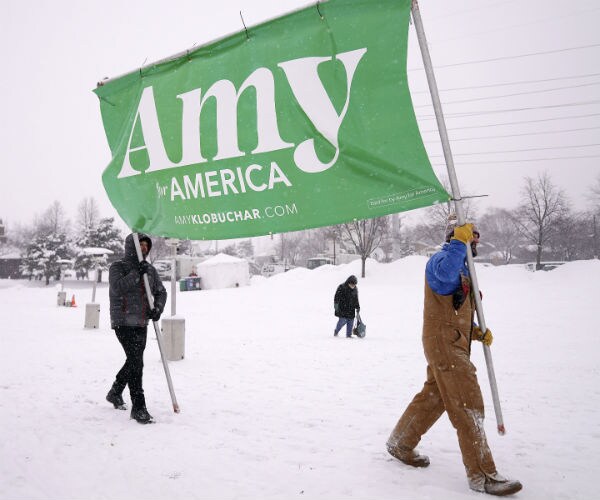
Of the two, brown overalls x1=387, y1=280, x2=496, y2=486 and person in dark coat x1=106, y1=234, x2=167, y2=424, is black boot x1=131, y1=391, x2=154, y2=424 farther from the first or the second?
brown overalls x1=387, y1=280, x2=496, y2=486

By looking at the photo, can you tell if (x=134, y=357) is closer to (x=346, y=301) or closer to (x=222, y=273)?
(x=346, y=301)

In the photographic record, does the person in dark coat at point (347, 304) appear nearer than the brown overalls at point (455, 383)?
No

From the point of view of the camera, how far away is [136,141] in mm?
4441

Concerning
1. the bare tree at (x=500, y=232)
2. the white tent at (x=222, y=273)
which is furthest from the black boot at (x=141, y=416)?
the bare tree at (x=500, y=232)

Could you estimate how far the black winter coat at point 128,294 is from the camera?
4664 millimetres

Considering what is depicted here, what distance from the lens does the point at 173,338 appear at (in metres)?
8.30

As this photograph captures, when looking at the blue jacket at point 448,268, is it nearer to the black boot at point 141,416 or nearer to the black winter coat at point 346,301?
the black boot at point 141,416

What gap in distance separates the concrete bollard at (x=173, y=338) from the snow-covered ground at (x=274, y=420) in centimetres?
20

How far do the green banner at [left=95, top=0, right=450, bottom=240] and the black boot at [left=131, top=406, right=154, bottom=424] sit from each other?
2.00 metres

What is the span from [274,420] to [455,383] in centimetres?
234

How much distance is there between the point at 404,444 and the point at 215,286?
3229cm

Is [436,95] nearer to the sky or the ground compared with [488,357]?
nearer to the sky

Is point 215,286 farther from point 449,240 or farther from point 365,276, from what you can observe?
point 449,240

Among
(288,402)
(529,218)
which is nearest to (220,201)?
(288,402)
